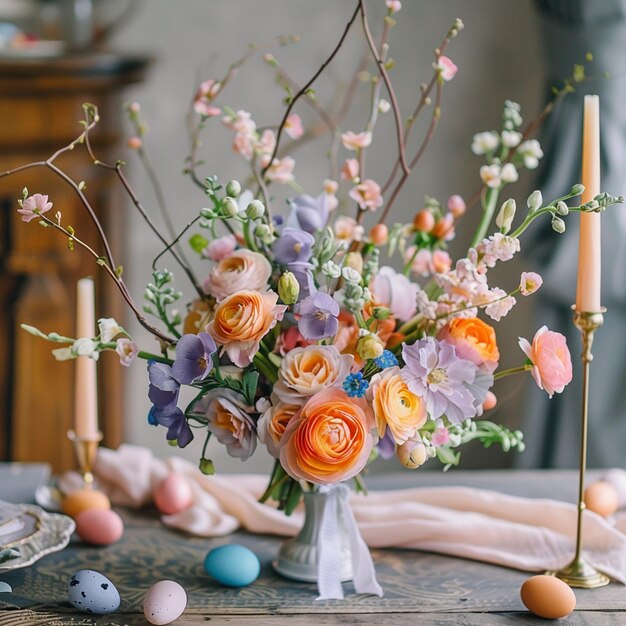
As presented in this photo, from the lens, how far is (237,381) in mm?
1005

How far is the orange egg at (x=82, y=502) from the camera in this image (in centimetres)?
127

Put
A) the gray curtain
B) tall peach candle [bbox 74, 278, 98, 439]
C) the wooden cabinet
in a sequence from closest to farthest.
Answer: tall peach candle [bbox 74, 278, 98, 439], the gray curtain, the wooden cabinet

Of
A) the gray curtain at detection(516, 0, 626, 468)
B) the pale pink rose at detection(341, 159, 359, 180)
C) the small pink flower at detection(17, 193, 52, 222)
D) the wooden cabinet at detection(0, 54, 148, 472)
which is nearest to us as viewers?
the small pink flower at detection(17, 193, 52, 222)

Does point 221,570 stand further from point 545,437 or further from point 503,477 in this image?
point 545,437

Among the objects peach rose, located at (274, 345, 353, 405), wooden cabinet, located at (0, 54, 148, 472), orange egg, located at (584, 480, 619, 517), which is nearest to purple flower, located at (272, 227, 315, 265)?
peach rose, located at (274, 345, 353, 405)

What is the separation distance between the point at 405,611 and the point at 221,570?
0.21 metres

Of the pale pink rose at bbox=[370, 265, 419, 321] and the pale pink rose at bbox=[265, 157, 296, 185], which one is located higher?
the pale pink rose at bbox=[265, 157, 296, 185]

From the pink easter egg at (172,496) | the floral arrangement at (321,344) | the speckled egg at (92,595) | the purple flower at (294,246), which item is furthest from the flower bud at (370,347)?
the pink easter egg at (172,496)

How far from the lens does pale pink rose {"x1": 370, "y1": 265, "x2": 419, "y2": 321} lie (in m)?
1.06

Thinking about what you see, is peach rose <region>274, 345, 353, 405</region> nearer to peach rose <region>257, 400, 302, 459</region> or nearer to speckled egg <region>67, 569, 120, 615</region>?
peach rose <region>257, 400, 302, 459</region>

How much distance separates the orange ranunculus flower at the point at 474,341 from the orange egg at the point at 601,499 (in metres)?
0.40

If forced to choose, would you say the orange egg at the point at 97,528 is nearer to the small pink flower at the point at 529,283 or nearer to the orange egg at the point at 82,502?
the orange egg at the point at 82,502

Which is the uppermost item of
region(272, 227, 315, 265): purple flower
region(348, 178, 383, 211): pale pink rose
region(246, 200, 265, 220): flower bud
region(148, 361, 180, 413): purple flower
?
region(348, 178, 383, 211): pale pink rose

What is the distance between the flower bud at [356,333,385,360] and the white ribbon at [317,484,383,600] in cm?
20
